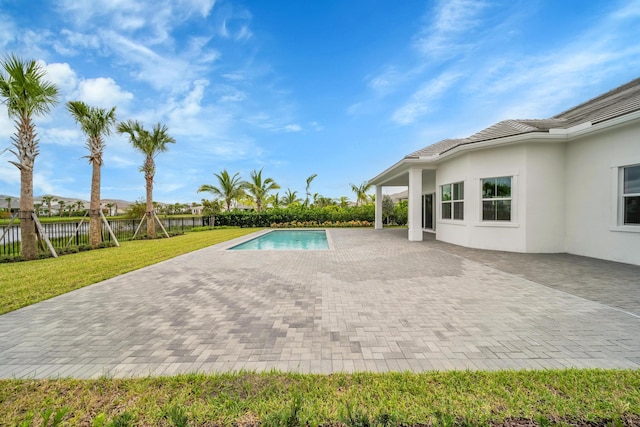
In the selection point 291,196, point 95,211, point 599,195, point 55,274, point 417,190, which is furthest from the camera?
point 291,196

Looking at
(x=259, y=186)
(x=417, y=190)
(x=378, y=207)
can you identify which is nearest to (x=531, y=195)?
(x=417, y=190)

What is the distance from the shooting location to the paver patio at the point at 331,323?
283 cm

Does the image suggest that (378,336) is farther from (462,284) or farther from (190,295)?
(190,295)

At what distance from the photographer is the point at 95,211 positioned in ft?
40.3

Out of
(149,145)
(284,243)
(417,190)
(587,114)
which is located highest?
(149,145)

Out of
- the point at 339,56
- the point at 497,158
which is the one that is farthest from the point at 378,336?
the point at 339,56

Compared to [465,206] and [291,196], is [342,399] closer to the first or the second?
[465,206]

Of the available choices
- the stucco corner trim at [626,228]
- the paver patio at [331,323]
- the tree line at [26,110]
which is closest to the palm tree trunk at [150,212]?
the tree line at [26,110]

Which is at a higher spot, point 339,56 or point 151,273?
point 339,56

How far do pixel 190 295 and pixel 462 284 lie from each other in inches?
230

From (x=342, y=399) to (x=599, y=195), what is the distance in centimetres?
1070

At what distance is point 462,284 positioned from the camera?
5621 millimetres

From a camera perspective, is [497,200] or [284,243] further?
[284,243]

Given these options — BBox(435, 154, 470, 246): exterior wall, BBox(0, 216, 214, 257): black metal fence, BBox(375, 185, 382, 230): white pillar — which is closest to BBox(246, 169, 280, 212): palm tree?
BBox(0, 216, 214, 257): black metal fence
